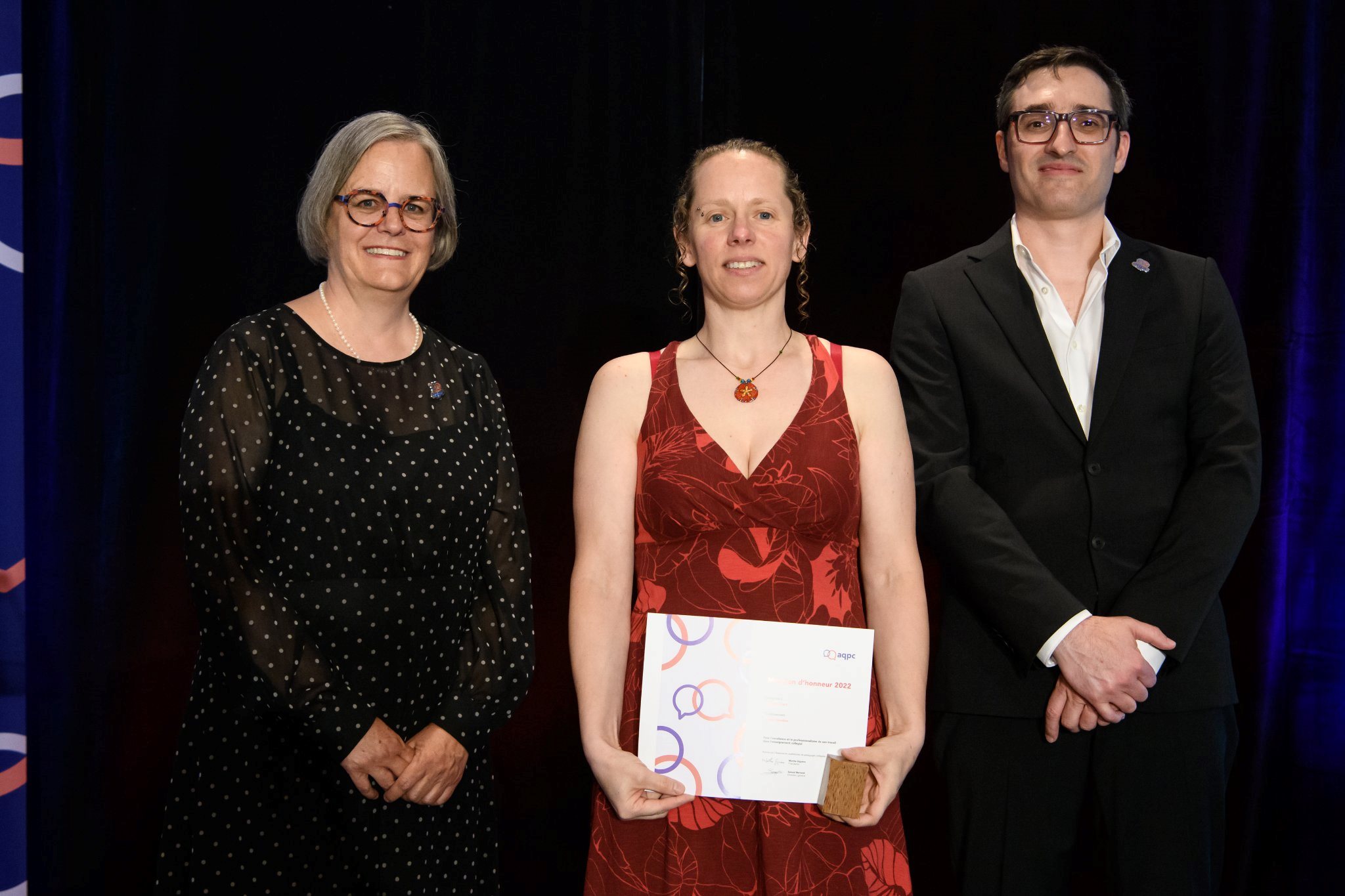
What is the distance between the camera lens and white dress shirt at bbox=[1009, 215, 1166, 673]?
2.07 metres

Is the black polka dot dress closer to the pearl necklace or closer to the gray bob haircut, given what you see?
the pearl necklace

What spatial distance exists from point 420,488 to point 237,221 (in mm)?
1124

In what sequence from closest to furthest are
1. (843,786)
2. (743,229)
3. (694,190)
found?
(843,786) < (743,229) < (694,190)

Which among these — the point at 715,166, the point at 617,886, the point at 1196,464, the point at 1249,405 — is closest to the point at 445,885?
the point at 617,886

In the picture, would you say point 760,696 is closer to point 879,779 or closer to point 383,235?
point 879,779

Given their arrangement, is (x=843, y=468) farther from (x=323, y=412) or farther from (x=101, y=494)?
(x=101, y=494)

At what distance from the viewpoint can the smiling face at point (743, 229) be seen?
6.40 ft

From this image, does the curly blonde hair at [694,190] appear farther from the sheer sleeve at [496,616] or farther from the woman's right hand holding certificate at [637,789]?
the woman's right hand holding certificate at [637,789]

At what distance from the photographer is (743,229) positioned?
1.94 metres

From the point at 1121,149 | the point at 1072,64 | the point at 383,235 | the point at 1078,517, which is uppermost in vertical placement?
the point at 1072,64

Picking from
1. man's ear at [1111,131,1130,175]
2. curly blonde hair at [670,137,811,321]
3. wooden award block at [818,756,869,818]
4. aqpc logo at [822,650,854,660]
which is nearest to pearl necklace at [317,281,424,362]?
curly blonde hair at [670,137,811,321]

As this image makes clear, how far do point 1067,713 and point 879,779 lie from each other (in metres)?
0.41

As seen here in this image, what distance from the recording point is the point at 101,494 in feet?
8.27

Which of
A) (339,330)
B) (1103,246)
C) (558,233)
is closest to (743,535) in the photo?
(339,330)
